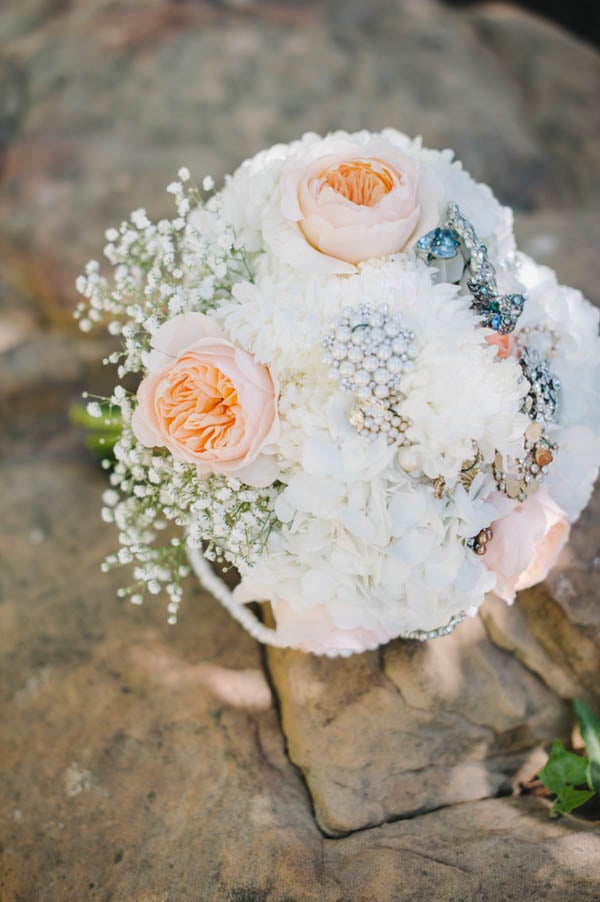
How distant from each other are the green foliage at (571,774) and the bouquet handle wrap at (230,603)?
3.04 ft

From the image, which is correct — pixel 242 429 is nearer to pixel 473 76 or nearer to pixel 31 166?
pixel 31 166

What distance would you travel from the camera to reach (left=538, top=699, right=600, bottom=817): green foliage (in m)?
2.18

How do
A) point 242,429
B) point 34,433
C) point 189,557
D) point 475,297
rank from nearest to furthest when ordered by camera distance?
point 242,429 < point 475,297 < point 189,557 < point 34,433

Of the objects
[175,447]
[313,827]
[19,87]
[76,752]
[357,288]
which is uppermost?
[357,288]

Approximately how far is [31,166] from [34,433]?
5.36 feet

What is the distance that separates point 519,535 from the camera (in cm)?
203

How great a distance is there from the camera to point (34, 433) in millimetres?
3787

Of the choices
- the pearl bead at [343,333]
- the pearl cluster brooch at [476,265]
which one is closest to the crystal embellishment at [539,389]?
the pearl cluster brooch at [476,265]

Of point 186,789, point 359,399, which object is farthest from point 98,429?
point 359,399

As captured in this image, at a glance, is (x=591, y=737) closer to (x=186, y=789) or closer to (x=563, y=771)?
(x=563, y=771)

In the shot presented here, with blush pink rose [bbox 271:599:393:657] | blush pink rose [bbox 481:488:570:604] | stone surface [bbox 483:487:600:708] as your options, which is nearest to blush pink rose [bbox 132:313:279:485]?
blush pink rose [bbox 271:599:393:657]

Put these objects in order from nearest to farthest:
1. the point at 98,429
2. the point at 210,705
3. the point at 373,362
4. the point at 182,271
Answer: the point at 373,362 < the point at 182,271 < the point at 210,705 < the point at 98,429

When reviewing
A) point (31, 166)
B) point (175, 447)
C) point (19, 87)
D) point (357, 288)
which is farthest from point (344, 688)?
point (19, 87)

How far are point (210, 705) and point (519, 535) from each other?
120cm
